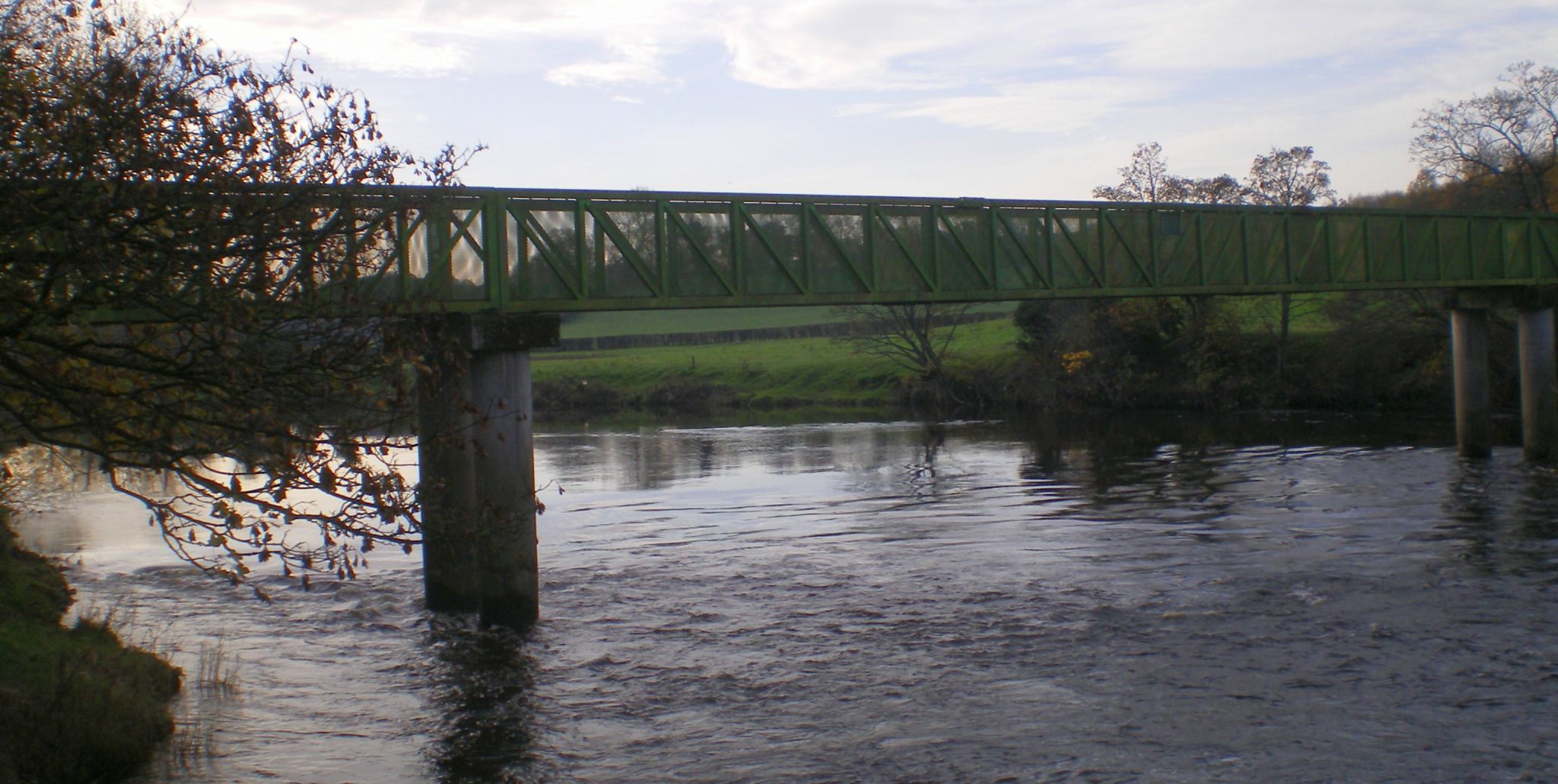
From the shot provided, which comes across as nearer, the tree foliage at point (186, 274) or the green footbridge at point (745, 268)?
the tree foliage at point (186, 274)

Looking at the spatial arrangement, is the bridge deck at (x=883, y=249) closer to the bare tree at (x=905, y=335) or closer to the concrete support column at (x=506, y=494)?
the concrete support column at (x=506, y=494)

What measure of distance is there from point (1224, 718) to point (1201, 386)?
48.3 metres

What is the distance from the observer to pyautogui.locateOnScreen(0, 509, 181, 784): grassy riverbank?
1054cm

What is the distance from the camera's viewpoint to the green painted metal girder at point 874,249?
Answer: 59.1 feet

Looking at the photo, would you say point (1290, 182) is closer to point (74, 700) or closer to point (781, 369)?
point (781, 369)

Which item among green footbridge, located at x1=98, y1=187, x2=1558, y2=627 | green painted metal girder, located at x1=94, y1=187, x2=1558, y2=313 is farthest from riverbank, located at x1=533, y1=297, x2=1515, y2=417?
green painted metal girder, located at x1=94, y1=187, x2=1558, y2=313

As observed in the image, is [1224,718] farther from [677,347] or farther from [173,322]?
[677,347]

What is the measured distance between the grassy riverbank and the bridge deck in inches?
172

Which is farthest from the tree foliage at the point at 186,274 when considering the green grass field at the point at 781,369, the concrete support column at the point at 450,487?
the green grass field at the point at 781,369

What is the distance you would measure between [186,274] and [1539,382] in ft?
109

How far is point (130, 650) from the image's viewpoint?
46.2 ft

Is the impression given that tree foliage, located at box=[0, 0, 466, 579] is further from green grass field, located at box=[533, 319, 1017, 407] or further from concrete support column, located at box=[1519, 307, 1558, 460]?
green grass field, located at box=[533, 319, 1017, 407]

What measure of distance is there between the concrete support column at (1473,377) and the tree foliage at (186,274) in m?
31.2

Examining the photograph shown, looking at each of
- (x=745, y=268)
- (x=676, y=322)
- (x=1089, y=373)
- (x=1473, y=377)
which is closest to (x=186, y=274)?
(x=745, y=268)
